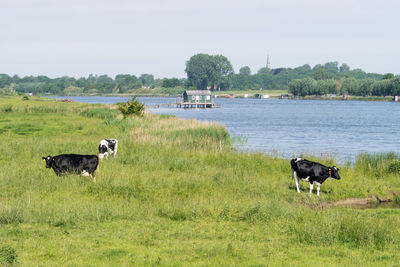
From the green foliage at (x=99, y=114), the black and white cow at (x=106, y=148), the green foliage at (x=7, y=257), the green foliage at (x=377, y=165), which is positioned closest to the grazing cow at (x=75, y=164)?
the black and white cow at (x=106, y=148)

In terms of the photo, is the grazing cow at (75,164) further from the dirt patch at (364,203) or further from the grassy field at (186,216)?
the dirt patch at (364,203)

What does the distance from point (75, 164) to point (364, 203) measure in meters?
14.3

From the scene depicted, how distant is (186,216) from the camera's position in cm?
1605

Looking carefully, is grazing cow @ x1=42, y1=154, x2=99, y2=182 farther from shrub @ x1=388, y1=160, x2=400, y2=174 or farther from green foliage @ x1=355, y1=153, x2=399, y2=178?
shrub @ x1=388, y1=160, x2=400, y2=174

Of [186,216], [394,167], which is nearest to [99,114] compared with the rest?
[394,167]

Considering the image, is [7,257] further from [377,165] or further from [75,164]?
[377,165]

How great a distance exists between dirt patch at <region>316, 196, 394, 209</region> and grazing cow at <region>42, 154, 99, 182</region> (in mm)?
11004

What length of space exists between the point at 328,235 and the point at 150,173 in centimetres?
1250

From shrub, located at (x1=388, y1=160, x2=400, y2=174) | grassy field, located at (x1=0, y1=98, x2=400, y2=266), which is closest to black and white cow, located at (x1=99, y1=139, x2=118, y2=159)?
grassy field, located at (x1=0, y1=98, x2=400, y2=266)

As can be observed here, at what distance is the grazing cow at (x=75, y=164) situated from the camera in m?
21.4

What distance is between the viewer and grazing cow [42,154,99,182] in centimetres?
2139

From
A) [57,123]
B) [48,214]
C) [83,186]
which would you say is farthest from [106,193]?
[57,123]

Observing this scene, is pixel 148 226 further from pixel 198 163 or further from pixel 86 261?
pixel 198 163

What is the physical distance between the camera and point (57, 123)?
5391 centimetres
